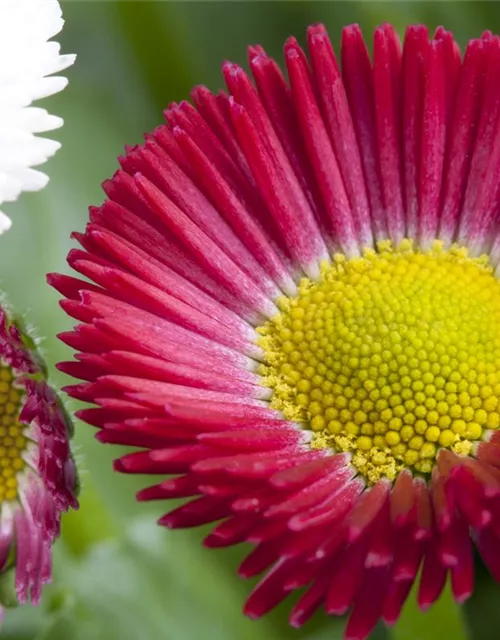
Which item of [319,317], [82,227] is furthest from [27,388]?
[82,227]

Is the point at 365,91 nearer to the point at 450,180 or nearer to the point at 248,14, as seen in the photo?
the point at 450,180

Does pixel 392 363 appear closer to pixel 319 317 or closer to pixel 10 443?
pixel 319 317

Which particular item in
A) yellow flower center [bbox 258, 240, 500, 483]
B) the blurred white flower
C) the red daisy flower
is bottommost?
Result: the red daisy flower

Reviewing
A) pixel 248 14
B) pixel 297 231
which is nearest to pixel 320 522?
pixel 297 231

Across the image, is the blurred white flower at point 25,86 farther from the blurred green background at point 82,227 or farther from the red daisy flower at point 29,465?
the blurred green background at point 82,227

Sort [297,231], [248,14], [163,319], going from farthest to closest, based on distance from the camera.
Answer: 1. [248,14]
2. [297,231]
3. [163,319]

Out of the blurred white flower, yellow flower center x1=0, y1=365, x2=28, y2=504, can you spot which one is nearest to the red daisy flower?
yellow flower center x1=0, y1=365, x2=28, y2=504

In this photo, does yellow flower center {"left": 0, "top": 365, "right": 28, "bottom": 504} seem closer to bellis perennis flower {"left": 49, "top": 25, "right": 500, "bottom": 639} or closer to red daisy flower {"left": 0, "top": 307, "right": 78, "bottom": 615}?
red daisy flower {"left": 0, "top": 307, "right": 78, "bottom": 615}
